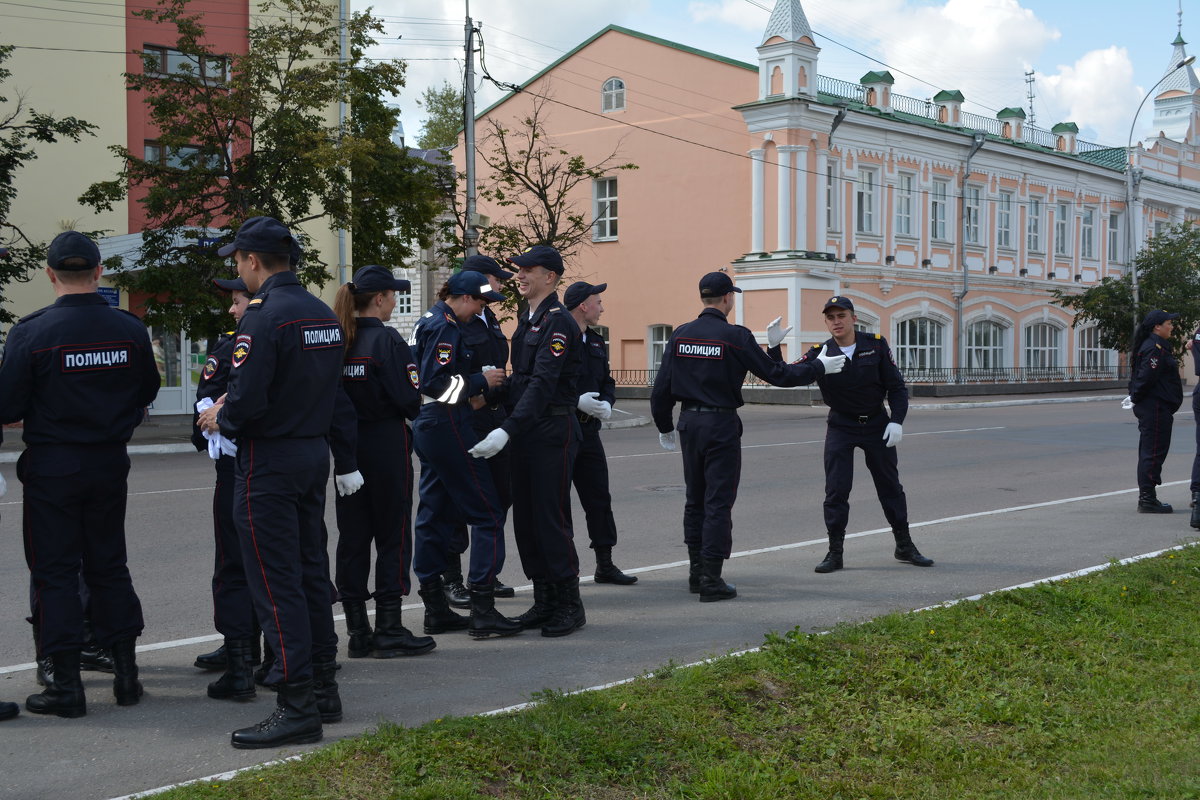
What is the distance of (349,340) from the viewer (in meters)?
6.33

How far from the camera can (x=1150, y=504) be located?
38.4 feet

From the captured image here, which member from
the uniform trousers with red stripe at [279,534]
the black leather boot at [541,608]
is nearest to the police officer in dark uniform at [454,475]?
the black leather boot at [541,608]

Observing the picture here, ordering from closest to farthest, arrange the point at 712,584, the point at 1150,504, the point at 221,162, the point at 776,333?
1. the point at 712,584
2. the point at 776,333
3. the point at 1150,504
4. the point at 221,162

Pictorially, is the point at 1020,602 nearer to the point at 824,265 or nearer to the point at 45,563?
the point at 45,563

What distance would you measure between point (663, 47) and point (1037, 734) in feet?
124

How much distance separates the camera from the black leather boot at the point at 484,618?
22.2 feet

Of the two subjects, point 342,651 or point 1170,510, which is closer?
point 342,651

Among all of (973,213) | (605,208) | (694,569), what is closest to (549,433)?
(694,569)

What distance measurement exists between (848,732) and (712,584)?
2.74 metres

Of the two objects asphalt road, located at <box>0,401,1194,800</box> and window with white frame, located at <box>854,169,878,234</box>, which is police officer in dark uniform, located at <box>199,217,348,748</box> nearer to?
asphalt road, located at <box>0,401,1194,800</box>

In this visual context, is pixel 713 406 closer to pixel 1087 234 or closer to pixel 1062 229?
pixel 1062 229

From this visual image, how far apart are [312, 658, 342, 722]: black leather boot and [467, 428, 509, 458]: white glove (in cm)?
159

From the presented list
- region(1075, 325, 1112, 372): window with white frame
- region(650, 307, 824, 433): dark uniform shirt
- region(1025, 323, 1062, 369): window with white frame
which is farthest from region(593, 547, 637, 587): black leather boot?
region(1075, 325, 1112, 372): window with white frame

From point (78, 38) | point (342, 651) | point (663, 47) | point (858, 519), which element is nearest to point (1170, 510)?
point (858, 519)
